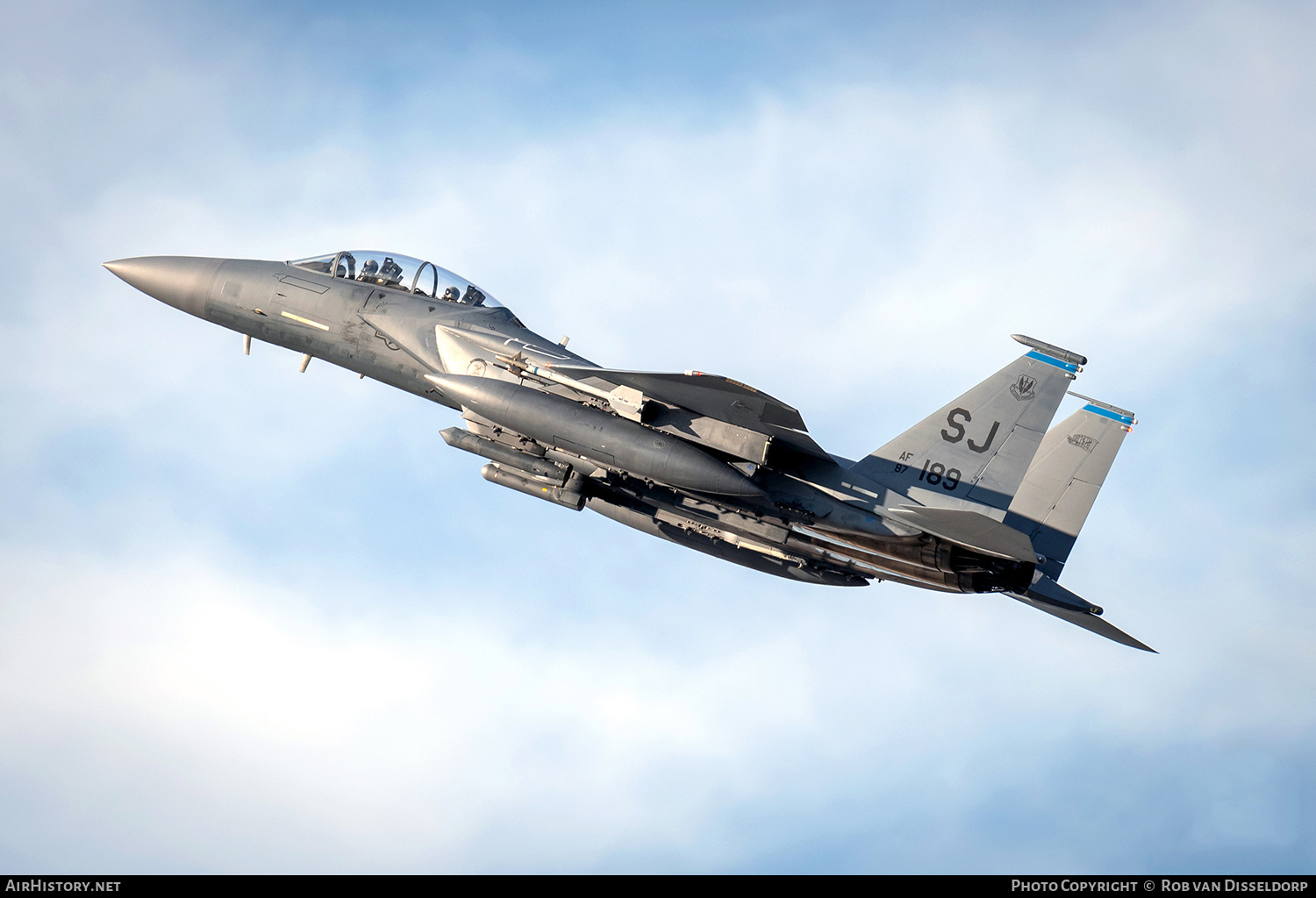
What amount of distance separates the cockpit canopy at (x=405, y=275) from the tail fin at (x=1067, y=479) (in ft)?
29.8

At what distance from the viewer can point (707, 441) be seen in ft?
44.3

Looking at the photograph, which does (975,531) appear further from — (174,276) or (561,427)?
(174,276)

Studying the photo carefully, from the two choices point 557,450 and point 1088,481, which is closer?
point 557,450

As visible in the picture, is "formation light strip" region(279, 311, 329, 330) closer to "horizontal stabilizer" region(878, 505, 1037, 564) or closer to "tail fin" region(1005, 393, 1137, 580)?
"horizontal stabilizer" region(878, 505, 1037, 564)

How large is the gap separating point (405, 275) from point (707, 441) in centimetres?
579

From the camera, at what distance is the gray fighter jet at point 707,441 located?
43.1 feet

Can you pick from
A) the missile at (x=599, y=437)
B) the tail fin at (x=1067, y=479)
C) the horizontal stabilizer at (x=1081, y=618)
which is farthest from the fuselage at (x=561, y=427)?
the tail fin at (x=1067, y=479)

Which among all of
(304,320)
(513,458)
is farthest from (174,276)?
(513,458)

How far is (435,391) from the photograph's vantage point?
51.4ft

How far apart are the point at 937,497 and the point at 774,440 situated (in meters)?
2.47

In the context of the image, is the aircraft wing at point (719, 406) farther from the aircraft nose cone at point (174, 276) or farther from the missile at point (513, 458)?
the aircraft nose cone at point (174, 276)
